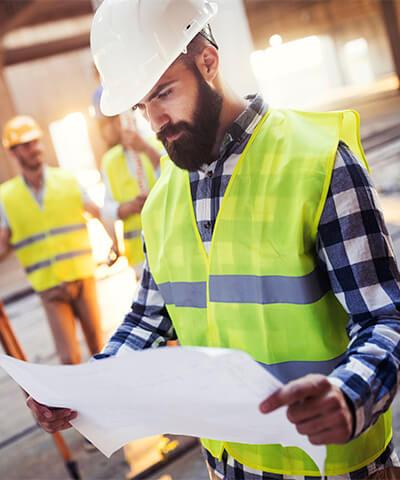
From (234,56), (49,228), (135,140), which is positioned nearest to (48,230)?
(49,228)

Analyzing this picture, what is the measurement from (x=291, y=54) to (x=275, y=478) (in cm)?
2406

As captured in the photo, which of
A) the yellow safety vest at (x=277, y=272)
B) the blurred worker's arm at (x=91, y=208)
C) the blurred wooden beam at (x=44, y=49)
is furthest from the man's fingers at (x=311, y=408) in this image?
the blurred wooden beam at (x=44, y=49)

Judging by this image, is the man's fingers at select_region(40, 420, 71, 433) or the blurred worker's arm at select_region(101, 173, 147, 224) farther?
the blurred worker's arm at select_region(101, 173, 147, 224)

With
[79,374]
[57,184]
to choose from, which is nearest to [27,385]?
[79,374]

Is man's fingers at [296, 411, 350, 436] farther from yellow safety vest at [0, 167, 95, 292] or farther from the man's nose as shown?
yellow safety vest at [0, 167, 95, 292]

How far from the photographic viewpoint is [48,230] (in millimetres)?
4113

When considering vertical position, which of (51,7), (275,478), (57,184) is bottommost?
(275,478)

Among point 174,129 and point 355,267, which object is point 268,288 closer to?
point 355,267

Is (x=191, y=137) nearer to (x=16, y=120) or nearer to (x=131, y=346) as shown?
(x=131, y=346)

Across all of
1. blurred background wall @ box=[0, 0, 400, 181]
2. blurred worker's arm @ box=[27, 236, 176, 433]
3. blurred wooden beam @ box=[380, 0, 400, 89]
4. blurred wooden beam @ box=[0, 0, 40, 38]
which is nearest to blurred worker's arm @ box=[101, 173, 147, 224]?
blurred background wall @ box=[0, 0, 400, 181]

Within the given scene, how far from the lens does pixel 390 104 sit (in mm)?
15688

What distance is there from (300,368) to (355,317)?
17 cm

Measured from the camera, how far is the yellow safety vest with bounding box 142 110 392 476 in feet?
4.00

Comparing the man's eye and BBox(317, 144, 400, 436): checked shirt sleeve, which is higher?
the man's eye
